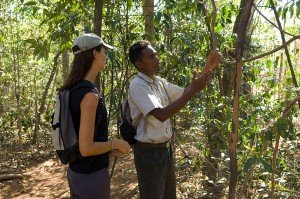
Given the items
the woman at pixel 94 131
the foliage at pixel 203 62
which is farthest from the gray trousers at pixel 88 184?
the foliage at pixel 203 62

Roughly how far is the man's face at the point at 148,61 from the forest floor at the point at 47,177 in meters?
1.58

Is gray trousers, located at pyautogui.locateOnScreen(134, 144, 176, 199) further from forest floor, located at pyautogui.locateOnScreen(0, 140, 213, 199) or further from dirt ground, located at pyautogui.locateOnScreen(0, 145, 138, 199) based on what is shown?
dirt ground, located at pyautogui.locateOnScreen(0, 145, 138, 199)

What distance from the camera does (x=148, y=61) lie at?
8.91 ft

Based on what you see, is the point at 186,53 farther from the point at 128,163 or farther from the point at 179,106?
the point at 128,163

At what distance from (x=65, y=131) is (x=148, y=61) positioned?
81cm

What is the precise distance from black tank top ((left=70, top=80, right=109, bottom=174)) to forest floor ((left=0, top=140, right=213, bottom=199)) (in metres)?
1.84

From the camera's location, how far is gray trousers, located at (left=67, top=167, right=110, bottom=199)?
7.46ft

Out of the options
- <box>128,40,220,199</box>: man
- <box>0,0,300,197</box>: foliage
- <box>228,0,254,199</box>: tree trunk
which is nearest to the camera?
<box>228,0,254,199</box>: tree trunk

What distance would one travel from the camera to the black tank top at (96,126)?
2180 millimetres

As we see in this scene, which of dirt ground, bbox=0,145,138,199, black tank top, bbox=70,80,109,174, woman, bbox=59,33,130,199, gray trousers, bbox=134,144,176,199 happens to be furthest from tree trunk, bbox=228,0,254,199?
dirt ground, bbox=0,145,138,199

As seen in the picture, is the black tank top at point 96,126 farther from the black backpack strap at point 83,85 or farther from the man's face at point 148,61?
the man's face at point 148,61

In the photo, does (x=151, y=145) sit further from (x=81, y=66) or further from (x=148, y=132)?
(x=81, y=66)

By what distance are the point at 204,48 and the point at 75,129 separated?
6.18 feet

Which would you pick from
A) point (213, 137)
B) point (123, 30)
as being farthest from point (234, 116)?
point (123, 30)
